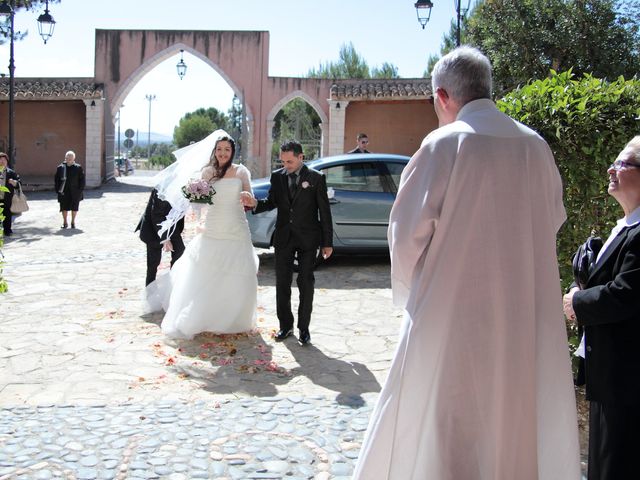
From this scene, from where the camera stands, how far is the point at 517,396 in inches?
111

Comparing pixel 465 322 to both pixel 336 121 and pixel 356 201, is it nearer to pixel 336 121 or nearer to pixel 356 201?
pixel 356 201

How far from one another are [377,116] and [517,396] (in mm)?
25719

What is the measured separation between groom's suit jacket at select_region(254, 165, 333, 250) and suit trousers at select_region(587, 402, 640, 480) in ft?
13.4

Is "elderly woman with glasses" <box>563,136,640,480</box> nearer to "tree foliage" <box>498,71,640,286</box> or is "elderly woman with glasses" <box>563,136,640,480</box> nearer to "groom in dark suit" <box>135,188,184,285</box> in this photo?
"tree foliage" <box>498,71,640,286</box>

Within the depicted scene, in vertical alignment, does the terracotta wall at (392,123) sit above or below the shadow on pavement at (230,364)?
above

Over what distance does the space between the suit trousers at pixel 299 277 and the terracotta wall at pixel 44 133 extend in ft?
80.0

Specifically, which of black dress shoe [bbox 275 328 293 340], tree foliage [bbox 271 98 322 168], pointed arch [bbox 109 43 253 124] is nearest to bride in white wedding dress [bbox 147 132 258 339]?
black dress shoe [bbox 275 328 293 340]

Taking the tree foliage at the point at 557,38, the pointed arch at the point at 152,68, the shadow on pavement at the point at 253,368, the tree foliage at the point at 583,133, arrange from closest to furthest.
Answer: the tree foliage at the point at 583,133, the shadow on pavement at the point at 253,368, the tree foliage at the point at 557,38, the pointed arch at the point at 152,68

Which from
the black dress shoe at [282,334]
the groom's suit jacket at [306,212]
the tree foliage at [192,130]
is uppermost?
the tree foliage at [192,130]

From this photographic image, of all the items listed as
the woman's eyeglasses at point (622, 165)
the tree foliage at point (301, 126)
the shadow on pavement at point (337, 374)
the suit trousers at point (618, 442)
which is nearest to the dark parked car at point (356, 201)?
the shadow on pavement at point (337, 374)

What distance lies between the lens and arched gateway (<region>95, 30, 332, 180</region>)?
30.0m

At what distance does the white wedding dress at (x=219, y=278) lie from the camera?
22.7 ft

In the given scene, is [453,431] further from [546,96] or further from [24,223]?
[24,223]

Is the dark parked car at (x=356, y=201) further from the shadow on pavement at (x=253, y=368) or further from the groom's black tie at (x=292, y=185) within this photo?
the shadow on pavement at (x=253, y=368)
